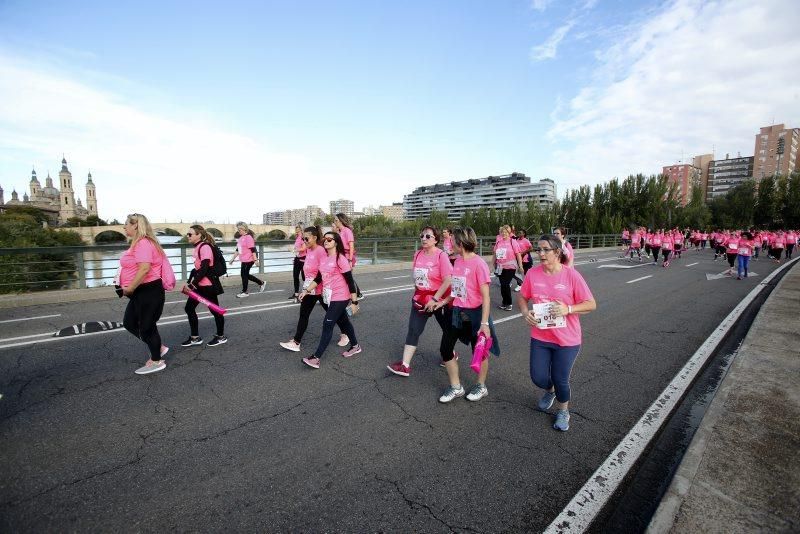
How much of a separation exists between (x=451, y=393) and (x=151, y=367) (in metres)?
3.56

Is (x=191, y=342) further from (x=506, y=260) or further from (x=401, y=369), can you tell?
(x=506, y=260)

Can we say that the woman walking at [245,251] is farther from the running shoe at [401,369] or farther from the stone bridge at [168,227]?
the stone bridge at [168,227]

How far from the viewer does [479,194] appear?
17075 centimetres

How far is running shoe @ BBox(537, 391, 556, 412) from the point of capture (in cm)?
374

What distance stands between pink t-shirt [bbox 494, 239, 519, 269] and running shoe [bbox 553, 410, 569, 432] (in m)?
5.62

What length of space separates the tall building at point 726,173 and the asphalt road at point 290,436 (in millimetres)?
159396

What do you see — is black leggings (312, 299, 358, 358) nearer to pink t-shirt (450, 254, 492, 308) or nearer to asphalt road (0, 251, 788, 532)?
asphalt road (0, 251, 788, 532)

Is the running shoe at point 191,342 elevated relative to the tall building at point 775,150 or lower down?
lower down

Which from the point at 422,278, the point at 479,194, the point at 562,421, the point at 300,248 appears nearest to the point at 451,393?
the point at 562,421

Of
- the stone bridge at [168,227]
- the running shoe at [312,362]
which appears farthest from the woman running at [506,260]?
the stone bridge at [168,227]

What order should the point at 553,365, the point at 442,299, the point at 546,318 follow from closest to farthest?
the point at 546,318 < the point at 553,365 < the point at 442,299

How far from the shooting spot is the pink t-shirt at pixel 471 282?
3.80m

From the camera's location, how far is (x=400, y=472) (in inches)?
109

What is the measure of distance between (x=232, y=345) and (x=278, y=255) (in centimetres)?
897
